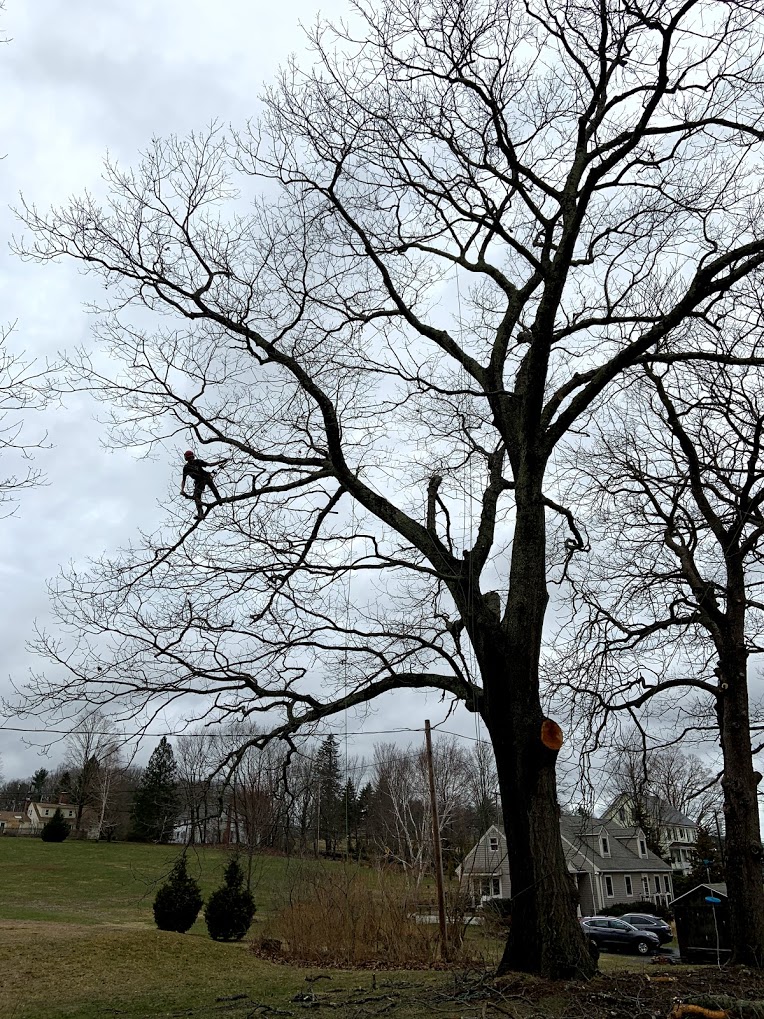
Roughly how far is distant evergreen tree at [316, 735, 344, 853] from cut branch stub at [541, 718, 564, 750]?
5.19 m

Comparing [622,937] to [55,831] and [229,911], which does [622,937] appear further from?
[55,831]

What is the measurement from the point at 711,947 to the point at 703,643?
9.56 metres

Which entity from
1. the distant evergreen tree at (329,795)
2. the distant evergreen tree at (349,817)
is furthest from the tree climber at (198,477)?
the distant evergreen tree at (349,817)

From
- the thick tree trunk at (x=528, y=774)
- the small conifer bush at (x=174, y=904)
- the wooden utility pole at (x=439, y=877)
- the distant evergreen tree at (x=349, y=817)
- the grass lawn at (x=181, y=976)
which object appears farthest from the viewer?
the small conifer bush at (x=174, y=904)

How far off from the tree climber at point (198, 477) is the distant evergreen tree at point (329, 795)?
16.5 feet

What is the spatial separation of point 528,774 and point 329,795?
34.6ft

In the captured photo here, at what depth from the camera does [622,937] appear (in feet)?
87.5

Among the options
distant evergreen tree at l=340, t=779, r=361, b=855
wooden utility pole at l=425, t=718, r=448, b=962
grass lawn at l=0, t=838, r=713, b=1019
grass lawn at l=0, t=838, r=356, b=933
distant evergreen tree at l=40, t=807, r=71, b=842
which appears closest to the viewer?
grass lawn at l=0, t=838, r=713, b=1019

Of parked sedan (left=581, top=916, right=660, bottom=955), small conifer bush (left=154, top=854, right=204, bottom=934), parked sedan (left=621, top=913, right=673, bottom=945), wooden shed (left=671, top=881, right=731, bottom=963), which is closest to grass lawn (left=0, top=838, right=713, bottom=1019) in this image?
wooden shed (left=671, top=881, right=731, bottom=963)

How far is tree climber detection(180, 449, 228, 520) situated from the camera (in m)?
7.91

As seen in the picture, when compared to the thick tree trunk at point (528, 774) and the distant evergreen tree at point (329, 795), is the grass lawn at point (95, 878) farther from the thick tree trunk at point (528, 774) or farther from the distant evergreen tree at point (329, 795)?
the thick tree trunk at point (528, 774)

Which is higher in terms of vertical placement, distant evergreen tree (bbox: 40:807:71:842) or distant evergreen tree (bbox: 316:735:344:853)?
distant evergreen tree (bbox: 316:735:344:853)

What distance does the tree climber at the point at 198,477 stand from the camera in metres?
7.91

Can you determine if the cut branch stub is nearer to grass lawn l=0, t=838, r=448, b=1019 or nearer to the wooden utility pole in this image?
grass lawn l=0, t=838, r=448, b=1019
